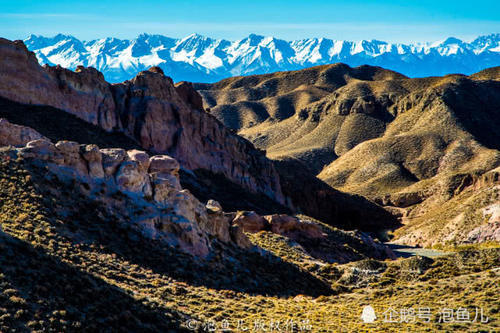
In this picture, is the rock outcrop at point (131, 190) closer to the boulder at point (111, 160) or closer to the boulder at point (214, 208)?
the boulder at point (111, 160)

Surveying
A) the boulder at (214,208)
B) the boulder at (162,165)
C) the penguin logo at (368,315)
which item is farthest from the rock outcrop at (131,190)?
the penguin logo at (368,315)

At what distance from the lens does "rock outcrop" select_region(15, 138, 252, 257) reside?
32094 millimetres

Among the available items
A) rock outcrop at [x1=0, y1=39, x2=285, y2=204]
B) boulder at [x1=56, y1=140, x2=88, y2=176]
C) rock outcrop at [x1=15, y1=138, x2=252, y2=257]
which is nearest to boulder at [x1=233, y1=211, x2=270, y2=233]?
rock outcrop at [x1=15, y1=138, x2=252, y2=257]

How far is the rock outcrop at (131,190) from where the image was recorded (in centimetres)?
3209

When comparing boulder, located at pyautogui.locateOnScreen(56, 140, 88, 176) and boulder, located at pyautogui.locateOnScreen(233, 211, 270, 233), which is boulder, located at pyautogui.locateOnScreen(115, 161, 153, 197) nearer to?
boulder, located at pyautogui.locateOnScreen(56, 140, 88, 176)

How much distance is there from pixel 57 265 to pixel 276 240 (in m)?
26.3

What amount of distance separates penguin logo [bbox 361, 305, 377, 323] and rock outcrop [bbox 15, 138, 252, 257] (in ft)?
33.2

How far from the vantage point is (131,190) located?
1310 inches

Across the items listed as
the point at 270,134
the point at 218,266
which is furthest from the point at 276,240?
the point at 270,134

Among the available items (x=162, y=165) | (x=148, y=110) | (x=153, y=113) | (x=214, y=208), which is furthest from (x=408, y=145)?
(x=162, y=165)

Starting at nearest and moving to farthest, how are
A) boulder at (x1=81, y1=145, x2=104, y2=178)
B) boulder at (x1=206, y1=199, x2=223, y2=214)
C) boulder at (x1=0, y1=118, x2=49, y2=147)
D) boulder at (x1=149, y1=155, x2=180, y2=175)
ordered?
boulder at (x1=81, y1=145, x2=104, y2=178), boulder at (x1=0, y1=118, x2=49, y2=147), boulder at (x1=206, y1=199, x2=223, y2=214), boulder at (x1=149, y1=155, x2=180, y2=175)

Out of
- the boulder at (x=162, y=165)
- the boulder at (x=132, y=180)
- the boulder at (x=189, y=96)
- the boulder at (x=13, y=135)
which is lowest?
the boulder at (x=132, y=180)

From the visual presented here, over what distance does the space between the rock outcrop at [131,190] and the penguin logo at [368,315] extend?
10104 mm

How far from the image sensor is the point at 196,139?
7331cm
